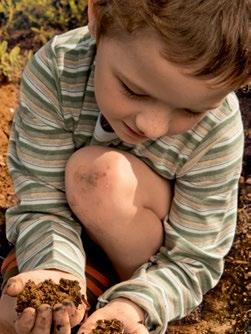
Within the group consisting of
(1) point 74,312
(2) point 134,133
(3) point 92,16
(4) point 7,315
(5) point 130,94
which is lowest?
(4) point 7,315

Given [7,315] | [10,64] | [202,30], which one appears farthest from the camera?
[10,64]

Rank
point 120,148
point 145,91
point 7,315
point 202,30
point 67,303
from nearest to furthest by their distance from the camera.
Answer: point 202,30
point 145,91
point 67,303
point 7,315
point 120,148

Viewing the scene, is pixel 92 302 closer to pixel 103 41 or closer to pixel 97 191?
pixel 97 191

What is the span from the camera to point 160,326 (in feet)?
7.86

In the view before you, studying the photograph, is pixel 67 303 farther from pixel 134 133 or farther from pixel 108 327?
pixel 134 133

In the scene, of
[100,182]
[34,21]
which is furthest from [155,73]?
[34,21]

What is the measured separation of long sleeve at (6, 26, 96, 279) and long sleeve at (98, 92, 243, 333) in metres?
0.22

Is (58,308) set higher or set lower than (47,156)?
lower

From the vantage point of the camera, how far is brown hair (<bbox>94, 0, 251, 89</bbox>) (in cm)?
189

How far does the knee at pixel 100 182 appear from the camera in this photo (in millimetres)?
2428

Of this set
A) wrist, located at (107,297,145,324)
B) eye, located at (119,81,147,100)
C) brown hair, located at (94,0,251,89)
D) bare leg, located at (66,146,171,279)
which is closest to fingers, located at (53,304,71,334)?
wrist, located at (107,297,145,324)

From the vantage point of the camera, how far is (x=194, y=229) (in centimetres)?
250

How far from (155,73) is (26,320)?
720mm

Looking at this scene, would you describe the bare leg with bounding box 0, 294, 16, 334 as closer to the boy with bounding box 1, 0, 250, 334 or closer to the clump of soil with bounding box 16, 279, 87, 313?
the boy with bounding box 1, 0, 250, 334
